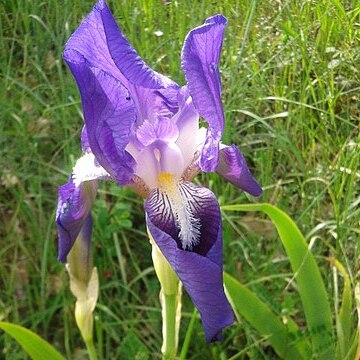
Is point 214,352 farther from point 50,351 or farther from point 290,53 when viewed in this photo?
point 290,53

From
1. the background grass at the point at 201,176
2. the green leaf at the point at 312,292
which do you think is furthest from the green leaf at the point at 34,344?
the green leaf at the point at 312,292

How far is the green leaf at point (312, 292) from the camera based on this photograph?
112 cm

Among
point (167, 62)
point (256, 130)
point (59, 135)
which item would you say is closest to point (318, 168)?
point (256, 130)

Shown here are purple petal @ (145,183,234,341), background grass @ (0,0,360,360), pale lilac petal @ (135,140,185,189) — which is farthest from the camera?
background grass @ (0,0,360,360)

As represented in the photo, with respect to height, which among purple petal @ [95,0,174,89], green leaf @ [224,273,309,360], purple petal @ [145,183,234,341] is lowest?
green leaf @ [224,273,309,360]

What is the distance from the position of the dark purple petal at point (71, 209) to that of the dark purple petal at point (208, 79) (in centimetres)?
15

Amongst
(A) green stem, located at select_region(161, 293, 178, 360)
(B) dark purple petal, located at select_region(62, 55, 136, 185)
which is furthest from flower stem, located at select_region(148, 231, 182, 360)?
(B) dark purple petal, located at select_region(62, 55, 136, 185)

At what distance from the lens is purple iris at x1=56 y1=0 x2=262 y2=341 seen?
30.8 inches

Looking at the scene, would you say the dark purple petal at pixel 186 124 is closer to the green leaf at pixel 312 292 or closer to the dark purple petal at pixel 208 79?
the dark purple petal at pixel 208 79

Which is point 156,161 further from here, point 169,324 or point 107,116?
point 169,324

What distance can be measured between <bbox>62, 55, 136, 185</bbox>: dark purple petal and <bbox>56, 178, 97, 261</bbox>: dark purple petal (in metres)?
0.06

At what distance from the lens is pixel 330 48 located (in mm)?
1310

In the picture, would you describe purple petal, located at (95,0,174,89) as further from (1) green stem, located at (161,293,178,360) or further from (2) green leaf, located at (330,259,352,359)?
(2) green leaf, located at (330,259,352,359)

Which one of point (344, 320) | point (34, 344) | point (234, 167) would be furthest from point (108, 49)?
point (344, 320)
